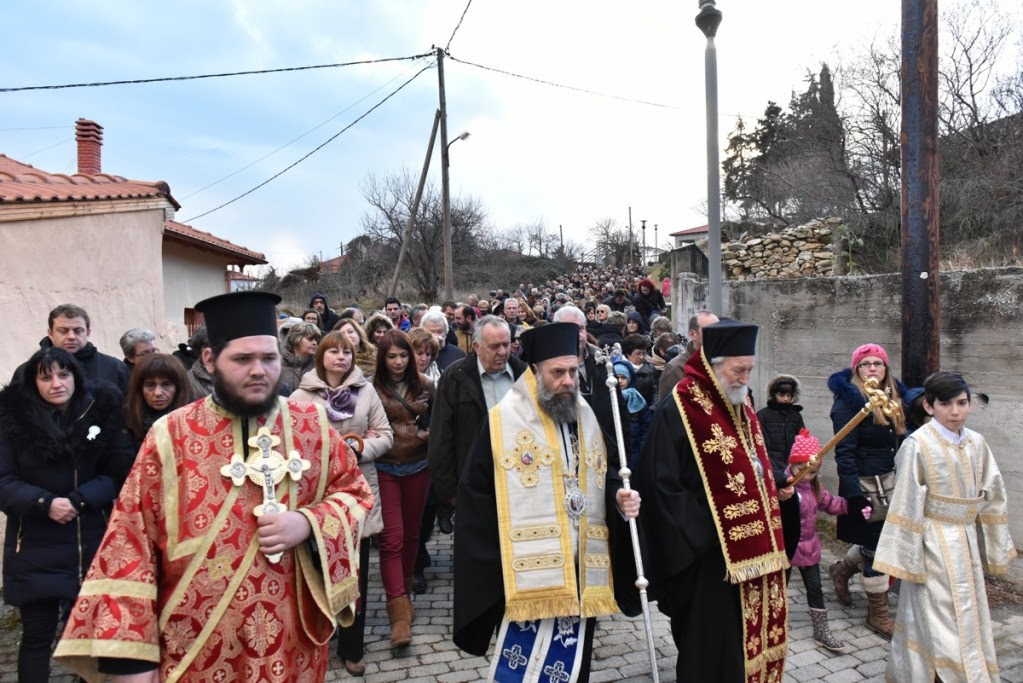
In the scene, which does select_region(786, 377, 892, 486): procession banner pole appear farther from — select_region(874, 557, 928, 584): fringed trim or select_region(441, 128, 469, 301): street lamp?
select_region(441, 128, 469, 301): street lamp

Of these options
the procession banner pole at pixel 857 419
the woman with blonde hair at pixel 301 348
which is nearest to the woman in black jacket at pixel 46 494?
the woman with blonde hair at pixel 301 348

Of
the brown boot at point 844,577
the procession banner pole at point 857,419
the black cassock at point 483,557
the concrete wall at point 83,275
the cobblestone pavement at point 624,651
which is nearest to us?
the black cassock at point 483,557

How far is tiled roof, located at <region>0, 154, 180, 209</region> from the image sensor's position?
649cm

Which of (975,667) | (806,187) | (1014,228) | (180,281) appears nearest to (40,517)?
(975,667)

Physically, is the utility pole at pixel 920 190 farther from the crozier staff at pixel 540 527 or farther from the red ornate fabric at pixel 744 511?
the crozier staff at pixel 540 527

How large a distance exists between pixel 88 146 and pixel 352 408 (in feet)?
35.7

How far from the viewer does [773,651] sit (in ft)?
11.3

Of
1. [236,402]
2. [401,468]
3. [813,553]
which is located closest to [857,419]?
[813,553]

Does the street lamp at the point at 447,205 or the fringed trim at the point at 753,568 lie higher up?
the street lamp at the point at 447,205

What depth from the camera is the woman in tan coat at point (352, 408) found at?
440 centimetres

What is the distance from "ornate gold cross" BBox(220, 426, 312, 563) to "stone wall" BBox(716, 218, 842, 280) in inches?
419

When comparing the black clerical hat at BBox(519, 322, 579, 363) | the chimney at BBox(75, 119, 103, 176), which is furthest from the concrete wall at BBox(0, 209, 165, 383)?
the black clerical hat at BBox(519, 322, 579, 363)

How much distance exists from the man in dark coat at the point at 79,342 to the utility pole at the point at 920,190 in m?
5.97

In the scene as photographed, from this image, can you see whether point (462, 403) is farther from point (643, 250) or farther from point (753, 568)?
point (643, 250)
